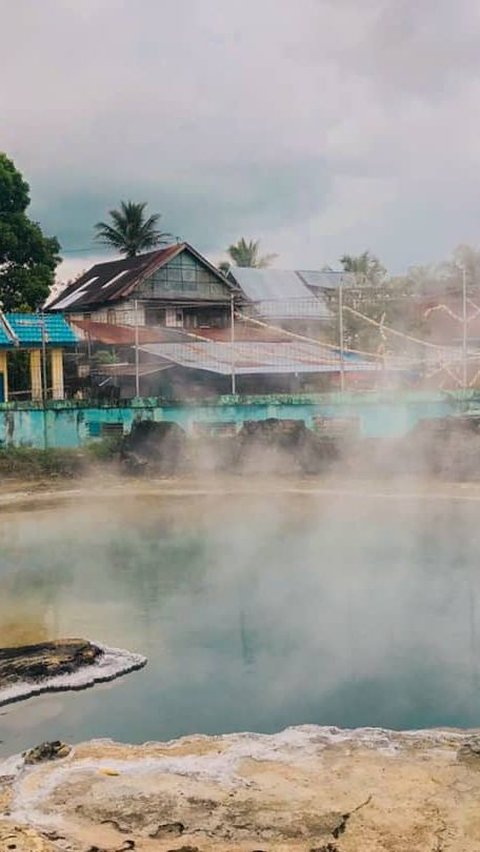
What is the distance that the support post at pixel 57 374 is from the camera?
2783 cm

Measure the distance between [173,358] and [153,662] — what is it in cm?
1726

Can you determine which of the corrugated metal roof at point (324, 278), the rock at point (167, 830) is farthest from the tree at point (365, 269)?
the rock at point (167, 830)

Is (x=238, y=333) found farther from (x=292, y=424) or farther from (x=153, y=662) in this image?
(x=153, y=662)

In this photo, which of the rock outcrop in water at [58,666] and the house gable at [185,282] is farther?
the house gable at [185,282]

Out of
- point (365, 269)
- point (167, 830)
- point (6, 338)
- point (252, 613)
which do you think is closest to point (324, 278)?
point (365, 269)

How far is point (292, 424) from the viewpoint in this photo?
23.1 metres

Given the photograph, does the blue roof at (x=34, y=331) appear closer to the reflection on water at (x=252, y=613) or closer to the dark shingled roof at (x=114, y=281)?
the dark shingled roof at (x=114, y=281)

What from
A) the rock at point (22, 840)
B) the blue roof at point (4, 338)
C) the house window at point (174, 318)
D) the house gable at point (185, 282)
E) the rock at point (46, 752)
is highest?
the house gable at point (185, 282)

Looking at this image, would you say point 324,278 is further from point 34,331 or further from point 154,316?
point 34,331

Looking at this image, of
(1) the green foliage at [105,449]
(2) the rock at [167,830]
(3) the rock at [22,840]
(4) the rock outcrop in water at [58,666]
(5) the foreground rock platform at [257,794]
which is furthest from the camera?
(1) the green foliage at [105,449]

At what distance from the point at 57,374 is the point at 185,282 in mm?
7504

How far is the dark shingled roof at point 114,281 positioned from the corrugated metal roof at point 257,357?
5141 mm

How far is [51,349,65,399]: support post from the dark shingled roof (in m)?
4.50

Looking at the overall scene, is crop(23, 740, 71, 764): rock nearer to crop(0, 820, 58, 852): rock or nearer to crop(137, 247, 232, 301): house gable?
crop(0, 820, 58, 852): rock
